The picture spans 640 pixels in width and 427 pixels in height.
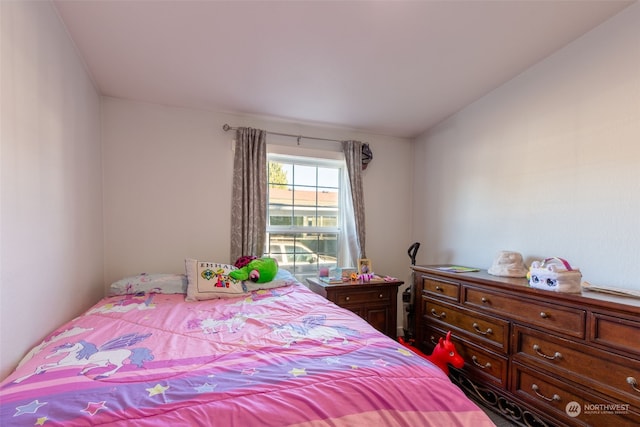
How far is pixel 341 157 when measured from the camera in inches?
119

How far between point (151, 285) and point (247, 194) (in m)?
1.06

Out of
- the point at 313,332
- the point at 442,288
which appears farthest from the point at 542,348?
the point at 313,332

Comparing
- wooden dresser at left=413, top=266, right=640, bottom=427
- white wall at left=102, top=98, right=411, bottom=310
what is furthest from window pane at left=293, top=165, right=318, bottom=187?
wooden dresser at left=413, top=266, right=640, bottom=427

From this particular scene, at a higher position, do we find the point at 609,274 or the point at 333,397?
the point at 609,274

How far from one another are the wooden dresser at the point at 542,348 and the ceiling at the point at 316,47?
58.8 inches

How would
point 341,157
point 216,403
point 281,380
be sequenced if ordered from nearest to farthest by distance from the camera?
point 216,403
point 281,380
point 341,157

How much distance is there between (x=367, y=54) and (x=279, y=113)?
3.52ft

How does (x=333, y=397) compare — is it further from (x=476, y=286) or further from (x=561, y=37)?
(x=561, y=37)

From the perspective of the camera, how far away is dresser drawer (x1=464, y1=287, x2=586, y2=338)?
1.41 m

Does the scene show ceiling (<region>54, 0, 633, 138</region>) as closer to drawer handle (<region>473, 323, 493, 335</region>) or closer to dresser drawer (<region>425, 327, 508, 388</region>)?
drawer handle (<region>473, 323, 493, 335</region>)

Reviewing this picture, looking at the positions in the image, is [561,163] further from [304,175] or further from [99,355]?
[99,355]

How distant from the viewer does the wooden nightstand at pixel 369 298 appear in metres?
2.50

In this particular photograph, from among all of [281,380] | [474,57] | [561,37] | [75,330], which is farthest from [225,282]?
[561,37]

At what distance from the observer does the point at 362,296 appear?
2.59 m
